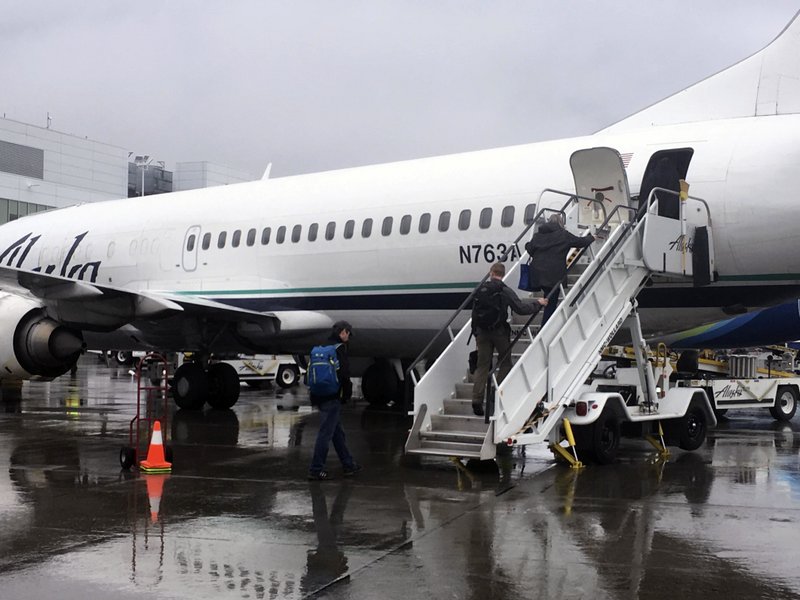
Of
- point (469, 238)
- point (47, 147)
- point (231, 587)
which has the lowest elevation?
point (231, 587)

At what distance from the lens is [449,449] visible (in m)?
10.4

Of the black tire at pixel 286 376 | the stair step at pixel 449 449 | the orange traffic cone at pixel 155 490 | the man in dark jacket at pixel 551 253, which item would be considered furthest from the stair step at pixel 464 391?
the black tire at pixel 286 376

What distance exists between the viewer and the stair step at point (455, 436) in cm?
1041

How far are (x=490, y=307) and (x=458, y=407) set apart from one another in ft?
4.23

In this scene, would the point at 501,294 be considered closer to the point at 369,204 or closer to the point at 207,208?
the point at 369,204

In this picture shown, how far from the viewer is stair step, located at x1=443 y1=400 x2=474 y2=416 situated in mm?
11070

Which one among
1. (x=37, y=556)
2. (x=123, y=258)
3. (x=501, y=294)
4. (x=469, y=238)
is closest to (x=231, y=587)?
(x=37, y=556)

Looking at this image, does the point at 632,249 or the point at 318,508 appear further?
the point at 632,249

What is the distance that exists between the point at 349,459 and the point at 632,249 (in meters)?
4.22

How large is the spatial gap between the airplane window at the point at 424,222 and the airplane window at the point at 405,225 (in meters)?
0.23

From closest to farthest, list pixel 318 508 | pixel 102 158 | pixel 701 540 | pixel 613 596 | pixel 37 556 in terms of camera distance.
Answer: pixel 613 596 < pixel 37 556 < pixel 701 540 < pixel 318 508 < pixel 102 158

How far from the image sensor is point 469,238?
14.2 m

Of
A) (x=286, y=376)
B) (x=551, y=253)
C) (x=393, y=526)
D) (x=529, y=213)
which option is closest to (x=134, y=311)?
(x=529, y=213)

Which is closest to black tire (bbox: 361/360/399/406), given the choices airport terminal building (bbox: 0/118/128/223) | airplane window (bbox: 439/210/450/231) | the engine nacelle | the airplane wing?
the airplane wing
